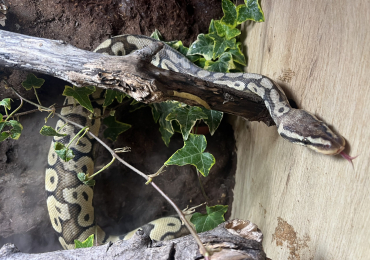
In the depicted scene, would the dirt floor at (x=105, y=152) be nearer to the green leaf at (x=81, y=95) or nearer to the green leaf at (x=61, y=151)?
the green leaf at (x=81, y=95)

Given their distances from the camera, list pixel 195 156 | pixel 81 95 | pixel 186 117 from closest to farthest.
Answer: pixel 195 156, pixel 81 95, pixel 186 117

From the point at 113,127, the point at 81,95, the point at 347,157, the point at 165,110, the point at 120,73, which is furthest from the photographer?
the point at 113,127

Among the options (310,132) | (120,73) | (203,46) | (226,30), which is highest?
(226,30)

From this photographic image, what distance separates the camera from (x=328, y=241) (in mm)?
1129

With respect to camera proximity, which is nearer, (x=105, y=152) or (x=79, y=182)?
Result: (x=79, y=182)

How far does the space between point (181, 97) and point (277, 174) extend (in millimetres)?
809

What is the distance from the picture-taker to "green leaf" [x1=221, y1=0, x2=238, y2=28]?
194cm

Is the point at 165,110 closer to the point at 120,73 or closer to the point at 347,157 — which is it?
the point at 120,73

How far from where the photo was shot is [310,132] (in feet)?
4.03

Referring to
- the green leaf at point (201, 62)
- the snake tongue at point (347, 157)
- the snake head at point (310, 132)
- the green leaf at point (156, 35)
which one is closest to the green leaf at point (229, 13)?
the green leaf at point (201, 62)

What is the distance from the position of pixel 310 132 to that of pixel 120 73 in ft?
3.26

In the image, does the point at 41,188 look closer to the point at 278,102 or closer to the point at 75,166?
the point at 75,166

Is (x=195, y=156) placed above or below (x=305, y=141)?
below

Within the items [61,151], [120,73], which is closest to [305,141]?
[120,73]
